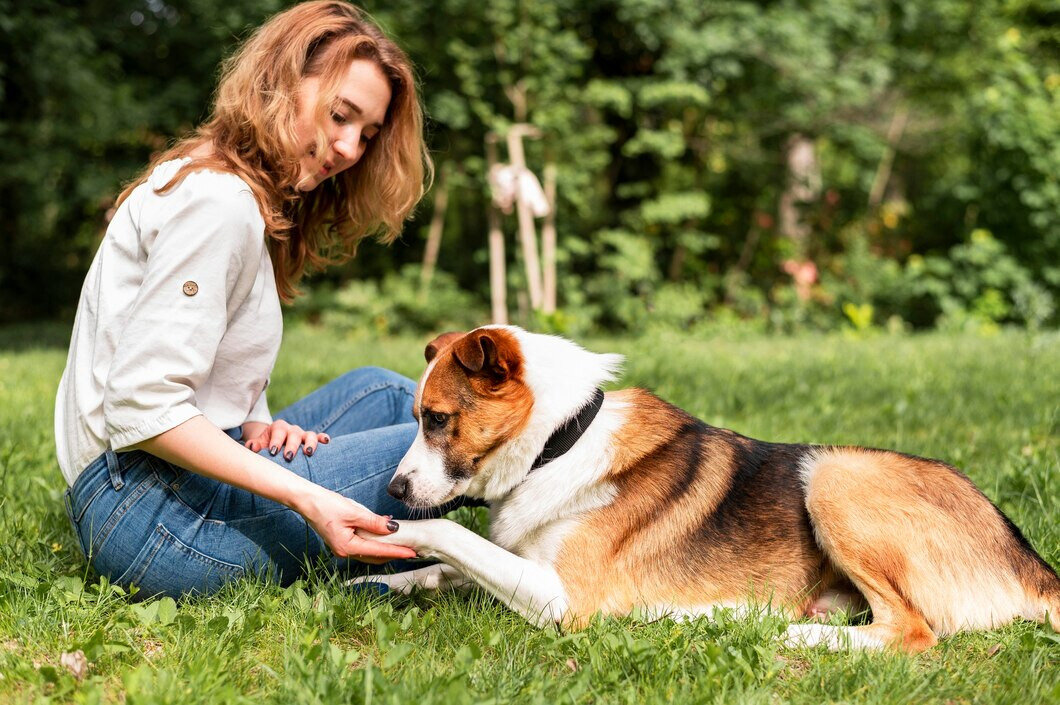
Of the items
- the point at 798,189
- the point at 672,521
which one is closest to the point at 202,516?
the point at 672,521

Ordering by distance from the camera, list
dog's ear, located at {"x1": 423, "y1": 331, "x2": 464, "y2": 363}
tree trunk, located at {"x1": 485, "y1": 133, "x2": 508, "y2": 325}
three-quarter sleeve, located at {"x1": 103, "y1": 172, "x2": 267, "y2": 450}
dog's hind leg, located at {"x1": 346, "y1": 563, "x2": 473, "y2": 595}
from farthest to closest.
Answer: tree trunk, located at {"x1": 485, "y1": 133, "x2": 508, "y2": 325}
dog's ear, located at {"x1": 423, "y1": 331, "x2": 464, "y2": 363}
dog's hind leg, located at {"x1": 346, "y1": 563, "x2": 473, "y2": 595}
three-quarter sleeve, located at {"x1": 103, "y1": 172, "x2": 267, "y2": 450}

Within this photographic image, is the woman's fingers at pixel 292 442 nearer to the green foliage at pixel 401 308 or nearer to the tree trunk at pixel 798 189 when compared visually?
the green foliage at pixel 401 308

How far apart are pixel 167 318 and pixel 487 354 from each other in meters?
1.04

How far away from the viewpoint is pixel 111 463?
299 cm

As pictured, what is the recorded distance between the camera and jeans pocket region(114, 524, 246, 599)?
300cm

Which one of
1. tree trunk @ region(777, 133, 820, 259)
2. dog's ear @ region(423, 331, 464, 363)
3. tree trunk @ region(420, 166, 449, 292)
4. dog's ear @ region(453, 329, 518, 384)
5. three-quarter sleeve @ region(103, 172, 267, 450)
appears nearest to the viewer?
three-quarter sleeve @ region(103, 172, 267, 450)

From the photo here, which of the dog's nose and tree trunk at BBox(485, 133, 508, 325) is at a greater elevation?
the dog's nose

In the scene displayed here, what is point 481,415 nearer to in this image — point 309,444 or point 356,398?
point 309,444

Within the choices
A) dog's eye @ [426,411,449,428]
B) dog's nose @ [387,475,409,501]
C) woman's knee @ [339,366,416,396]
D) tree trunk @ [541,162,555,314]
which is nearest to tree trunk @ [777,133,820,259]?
tree trunk @ [541,162,555,314]

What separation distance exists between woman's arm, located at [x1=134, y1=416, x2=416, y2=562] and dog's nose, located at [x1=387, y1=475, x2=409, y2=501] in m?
0.24

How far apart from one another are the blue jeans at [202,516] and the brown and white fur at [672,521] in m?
0.25

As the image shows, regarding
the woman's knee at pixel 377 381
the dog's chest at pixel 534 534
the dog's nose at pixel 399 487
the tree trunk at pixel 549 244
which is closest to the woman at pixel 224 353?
Result: the dog's nose at pixel 399 487

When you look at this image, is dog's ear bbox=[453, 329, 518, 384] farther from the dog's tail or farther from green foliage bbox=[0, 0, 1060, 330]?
green foliage bbox=[0, 0, 1060, 330]

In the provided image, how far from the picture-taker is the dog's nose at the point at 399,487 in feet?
10.3
